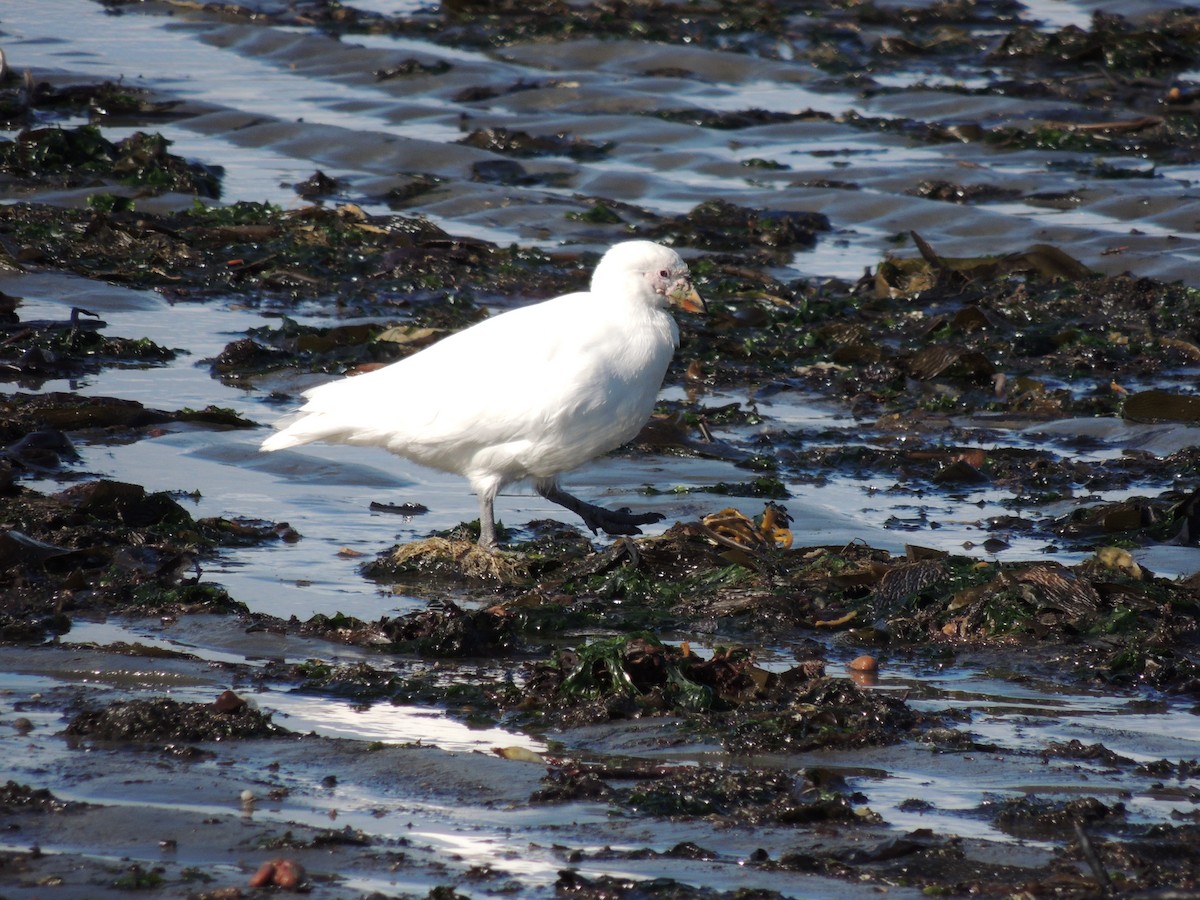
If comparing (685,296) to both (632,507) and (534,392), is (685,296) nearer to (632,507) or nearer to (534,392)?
(534,392)

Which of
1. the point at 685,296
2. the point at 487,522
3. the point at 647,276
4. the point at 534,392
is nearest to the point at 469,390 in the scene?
the point at 534,392

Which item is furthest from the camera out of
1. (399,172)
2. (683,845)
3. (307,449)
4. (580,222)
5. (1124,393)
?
(399,172)

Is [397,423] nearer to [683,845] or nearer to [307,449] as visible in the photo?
[307,449]

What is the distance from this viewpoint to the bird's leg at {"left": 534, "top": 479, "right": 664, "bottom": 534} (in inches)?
286

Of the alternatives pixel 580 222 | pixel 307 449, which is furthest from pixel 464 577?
pixel 580 222

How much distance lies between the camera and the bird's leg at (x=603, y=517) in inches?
286

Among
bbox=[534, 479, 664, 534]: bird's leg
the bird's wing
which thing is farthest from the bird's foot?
the bird's wing

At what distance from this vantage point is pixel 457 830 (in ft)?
13.6

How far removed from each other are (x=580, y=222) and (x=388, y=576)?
7.16 metres

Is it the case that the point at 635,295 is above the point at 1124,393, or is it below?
above

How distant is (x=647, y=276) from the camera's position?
286 inches

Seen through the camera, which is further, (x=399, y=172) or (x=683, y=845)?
(x=399, y=172)

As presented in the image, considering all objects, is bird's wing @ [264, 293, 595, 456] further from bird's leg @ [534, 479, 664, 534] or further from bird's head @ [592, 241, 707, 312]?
bird's leg @ [534, 479, 664, 534]

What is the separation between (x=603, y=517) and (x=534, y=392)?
2.46 feet
